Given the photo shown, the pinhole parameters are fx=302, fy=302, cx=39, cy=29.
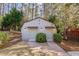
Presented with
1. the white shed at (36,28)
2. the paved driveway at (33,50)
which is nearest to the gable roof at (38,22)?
the white shed at (36,28)

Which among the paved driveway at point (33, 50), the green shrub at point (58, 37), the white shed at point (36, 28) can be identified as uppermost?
the white shed at point (36, 28)

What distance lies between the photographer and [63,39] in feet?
9.04

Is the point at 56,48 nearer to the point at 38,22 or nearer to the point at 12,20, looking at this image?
the point at 38,22

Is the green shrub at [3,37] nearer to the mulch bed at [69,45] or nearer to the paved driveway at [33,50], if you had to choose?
the paved driveway at [33,50]

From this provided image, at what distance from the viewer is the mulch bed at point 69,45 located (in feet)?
9.00

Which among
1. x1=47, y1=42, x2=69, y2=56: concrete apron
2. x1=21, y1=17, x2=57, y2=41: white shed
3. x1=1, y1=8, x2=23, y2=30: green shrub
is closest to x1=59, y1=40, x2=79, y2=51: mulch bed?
x1=47, y1=42, x2=69, y2=56: concrete apron

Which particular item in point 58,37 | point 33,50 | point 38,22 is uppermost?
point 38,22

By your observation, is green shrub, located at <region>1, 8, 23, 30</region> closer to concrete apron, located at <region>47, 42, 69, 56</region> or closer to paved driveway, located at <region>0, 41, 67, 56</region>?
paved driveway, located at <region>0, 41, 67, 56</region>

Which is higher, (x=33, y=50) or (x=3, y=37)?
(x=3, y=37)

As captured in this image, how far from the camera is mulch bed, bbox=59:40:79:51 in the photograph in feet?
9.00

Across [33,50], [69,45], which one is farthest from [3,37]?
[69,45]

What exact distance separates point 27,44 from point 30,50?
0.21ft

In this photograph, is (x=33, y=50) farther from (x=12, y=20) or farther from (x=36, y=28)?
(x=12, y=20)

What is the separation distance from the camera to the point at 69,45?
2.76m
